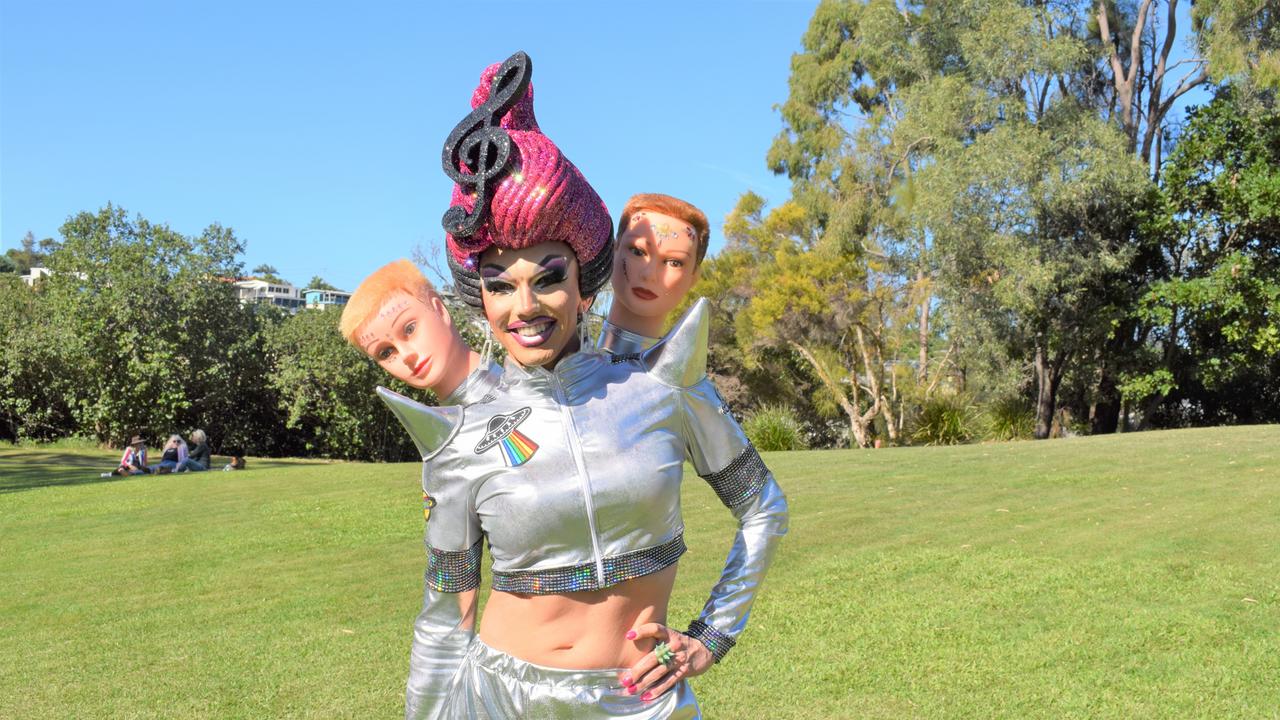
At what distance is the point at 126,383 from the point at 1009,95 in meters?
22.4

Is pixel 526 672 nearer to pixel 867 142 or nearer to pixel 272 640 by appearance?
pixel 272 640

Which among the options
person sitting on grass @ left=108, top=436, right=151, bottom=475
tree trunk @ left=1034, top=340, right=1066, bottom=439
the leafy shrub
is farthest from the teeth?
tree trunk @ left=1034, top=340, right=1066, bottom=439

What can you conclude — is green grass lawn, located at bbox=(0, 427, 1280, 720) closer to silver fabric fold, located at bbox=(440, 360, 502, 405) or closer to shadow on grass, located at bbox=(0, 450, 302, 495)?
shadow on grass, located at bbox=(0, 450, 302, 495)

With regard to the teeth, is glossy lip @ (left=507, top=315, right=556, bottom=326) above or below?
above

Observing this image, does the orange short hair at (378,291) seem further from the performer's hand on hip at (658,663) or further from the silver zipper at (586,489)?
the performer's hand on hip at (658,663)

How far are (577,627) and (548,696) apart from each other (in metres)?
0.16

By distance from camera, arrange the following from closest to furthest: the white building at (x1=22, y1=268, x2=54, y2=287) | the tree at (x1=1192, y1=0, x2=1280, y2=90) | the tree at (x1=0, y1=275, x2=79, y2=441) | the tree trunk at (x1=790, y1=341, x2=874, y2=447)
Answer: the tree at (x1=1192, y1=0, x2=1280, y2=90) < the tree at (x1=0, y1=275, x2=79, y2=441) < the tree trunk at (x1=790, y1=341, x2=874, y2=447) < the white building at (x1=22, y1=268, x2=54, y2=287)

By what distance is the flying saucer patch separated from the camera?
2.45 m

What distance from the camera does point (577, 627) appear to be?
2.46 m

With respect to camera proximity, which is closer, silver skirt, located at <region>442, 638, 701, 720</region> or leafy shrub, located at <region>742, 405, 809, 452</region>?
silver skirt, located at <region>442, 638, 701, 720</region>

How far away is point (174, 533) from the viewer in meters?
12.7

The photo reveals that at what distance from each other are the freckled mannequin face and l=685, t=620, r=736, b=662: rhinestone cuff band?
2.81 ft

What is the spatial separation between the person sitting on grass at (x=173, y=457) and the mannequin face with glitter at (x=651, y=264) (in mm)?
20014

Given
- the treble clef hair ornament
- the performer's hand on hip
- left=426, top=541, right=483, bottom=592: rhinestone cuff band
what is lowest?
the performer's hand on hip
